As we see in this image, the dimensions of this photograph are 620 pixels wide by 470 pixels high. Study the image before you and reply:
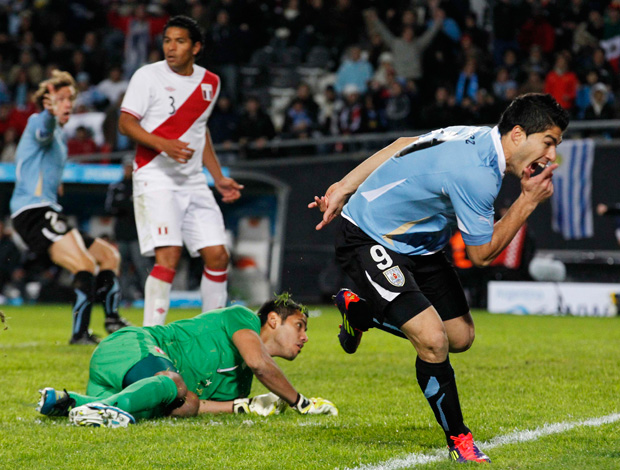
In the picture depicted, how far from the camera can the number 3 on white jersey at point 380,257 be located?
176 inches

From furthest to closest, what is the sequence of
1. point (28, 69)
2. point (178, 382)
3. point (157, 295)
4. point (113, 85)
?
1. point (28, 69)
2. point (113, 85)
3. point (157, 295)
4. point (178, 382)

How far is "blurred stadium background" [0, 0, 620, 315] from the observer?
15.1 meters

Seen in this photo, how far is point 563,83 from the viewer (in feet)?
52.8

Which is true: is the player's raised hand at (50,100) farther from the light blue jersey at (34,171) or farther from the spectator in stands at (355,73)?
the spectator in stands at (355,73)

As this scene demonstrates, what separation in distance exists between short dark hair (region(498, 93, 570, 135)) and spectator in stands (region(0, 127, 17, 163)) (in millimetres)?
14796

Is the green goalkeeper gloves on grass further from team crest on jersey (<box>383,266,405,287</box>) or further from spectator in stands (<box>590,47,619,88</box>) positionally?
spectator in stands (<box>590,47,619,88</box>)

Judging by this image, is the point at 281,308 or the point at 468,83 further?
the point at 468,83

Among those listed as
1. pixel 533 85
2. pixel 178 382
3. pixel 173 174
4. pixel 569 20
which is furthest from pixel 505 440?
pixel 569 20

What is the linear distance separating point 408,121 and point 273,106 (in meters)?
3.84

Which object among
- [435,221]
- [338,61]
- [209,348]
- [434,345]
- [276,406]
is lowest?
[276,406]

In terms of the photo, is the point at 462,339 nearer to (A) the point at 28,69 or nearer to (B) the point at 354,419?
(B) the point at 354,419

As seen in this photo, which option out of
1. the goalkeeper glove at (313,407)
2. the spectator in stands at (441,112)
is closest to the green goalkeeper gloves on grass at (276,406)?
the goalkeeper glove at (313,407)

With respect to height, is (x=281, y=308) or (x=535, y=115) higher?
(x=535, y=115)

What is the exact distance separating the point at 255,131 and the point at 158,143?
10021 mm
